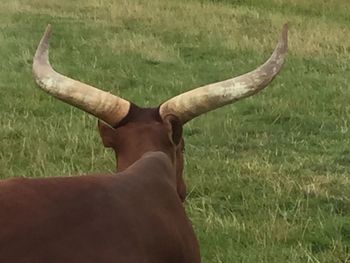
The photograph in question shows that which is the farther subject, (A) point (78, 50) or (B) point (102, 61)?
(A) point (78, 50)

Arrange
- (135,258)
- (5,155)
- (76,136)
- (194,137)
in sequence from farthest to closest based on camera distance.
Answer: (194,137), (76,136), (5,155), (135,258)

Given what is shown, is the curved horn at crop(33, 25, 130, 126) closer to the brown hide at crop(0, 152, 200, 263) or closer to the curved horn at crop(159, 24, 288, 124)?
the curved horn at crop(159, 24, 288, 124)

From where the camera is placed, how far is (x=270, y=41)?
15.9 meters

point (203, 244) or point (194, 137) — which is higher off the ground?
point (203, 244)

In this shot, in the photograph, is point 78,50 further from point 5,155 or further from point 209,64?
point 5,155

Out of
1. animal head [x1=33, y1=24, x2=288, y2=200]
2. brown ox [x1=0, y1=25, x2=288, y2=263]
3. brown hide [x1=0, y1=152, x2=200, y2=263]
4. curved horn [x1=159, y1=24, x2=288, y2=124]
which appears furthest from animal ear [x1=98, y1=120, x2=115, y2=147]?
brown hide [x1=0, y1=152, x2=200, y2=263]

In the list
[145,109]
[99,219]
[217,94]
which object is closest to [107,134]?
[145,109]

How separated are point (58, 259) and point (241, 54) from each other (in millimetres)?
12241

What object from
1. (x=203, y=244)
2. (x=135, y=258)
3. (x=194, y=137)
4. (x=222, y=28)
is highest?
(x=135, y=258)

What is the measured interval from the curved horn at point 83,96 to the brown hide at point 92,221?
3.66ft

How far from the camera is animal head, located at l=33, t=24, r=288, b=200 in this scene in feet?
14.2

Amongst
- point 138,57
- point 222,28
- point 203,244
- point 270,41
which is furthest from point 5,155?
point 222,28

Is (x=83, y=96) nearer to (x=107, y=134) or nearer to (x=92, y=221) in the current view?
(x=107, y=134)

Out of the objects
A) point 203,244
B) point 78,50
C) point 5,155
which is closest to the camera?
point 203,244
